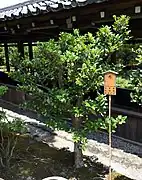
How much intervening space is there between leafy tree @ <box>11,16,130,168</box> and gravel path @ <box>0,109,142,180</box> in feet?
3.41

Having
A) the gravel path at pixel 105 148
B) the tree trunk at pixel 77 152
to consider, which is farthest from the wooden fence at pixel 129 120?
the tree trunk at pixel 77 152

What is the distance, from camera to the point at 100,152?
580 centimetres

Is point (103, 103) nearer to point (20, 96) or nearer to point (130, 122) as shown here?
point (130, 122)

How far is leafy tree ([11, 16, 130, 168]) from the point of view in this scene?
12.7 ft

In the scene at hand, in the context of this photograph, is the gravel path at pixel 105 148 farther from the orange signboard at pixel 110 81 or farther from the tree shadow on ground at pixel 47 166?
the orange signboard at pixel 110 81

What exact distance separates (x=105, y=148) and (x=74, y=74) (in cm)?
260

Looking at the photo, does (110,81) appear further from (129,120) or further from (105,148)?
(129,120)

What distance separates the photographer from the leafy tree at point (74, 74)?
386 centimetres

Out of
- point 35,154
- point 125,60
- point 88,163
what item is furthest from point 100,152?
point 125,60

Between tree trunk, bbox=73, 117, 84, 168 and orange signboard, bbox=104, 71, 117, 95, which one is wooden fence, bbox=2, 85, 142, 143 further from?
orange signboard, bbox=104, 71, 117, 95

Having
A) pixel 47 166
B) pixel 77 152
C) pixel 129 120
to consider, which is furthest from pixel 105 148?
pixel 47 166

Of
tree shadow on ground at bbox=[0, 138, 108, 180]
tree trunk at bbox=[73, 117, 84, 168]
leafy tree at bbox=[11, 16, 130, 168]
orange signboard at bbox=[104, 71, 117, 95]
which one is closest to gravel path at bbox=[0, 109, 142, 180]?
tree shadow on ground at bbox=[0, 138, 108, 180]

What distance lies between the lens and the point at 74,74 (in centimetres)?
405

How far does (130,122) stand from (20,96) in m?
4.50
